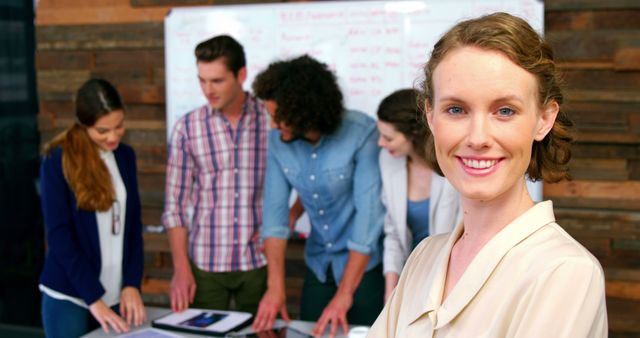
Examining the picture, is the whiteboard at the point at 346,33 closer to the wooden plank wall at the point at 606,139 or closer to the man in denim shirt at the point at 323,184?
the wooden plank wall at the point at 606,139

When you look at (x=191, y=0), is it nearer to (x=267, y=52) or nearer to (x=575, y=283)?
(x=267, y=52)

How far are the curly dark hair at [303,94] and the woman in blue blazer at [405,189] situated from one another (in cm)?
23

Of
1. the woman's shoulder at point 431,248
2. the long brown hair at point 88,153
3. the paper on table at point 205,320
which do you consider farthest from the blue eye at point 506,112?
the long brown hair at point 88,153

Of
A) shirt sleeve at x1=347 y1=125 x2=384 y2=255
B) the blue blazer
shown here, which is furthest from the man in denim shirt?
the blue blazer

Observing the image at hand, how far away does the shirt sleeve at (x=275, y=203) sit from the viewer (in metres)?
2.62

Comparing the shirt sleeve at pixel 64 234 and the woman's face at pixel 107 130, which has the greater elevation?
the woman's face at pixel 107 130

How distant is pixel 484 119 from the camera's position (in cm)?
92

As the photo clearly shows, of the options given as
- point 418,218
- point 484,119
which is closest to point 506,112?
point 484,119

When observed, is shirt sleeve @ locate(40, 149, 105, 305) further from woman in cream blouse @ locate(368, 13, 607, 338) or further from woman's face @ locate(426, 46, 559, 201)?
woman's face @ locate(426, 46, 559, 201)

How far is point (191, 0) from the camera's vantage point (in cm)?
385

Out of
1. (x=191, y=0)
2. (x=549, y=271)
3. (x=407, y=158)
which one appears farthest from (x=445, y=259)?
(x=191, y=0)

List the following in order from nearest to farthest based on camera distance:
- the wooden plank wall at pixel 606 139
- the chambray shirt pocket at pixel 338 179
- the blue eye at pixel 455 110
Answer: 1. the blue eye at pixel 455 110
2. the chambray shirt pocket at pixel 338 179
3. the wooden plank wall at pixel 606 139

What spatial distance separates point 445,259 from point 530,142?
268 mm

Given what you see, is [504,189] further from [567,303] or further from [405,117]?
[405,117]
